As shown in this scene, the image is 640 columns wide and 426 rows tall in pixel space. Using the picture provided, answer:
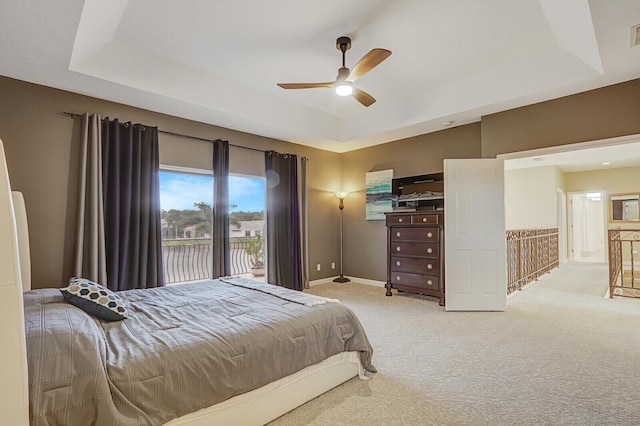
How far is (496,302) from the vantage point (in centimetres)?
441

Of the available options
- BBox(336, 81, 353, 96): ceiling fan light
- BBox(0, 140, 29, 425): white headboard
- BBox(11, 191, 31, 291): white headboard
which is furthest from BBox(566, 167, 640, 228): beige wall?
BBox(11, 191, 31, 291): white headboard

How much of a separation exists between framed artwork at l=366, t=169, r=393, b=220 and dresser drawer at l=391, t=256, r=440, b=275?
40.9 inches

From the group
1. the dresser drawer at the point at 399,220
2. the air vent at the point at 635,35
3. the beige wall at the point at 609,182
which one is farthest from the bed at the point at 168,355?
the beige wall at the point at 609,182

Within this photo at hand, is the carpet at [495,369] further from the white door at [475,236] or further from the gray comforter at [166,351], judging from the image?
the gray comforter at [166,351]

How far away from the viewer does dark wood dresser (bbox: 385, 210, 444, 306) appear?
187 inches

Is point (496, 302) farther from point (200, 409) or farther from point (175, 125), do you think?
point (175, 125)

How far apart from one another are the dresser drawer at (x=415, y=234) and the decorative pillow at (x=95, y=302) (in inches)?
158

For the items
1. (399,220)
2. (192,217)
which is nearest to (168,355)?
(192,217)

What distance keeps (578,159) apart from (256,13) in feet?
27.8

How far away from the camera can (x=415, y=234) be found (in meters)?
5.05

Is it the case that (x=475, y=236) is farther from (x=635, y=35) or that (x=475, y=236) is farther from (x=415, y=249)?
(x=635, y=35)

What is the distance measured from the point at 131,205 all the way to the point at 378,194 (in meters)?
4.02

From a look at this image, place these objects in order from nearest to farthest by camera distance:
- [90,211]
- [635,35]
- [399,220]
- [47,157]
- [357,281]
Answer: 1. [635,35]
2. [47,157]
3. [90,211]
4. [399,220]
5. [357,281]

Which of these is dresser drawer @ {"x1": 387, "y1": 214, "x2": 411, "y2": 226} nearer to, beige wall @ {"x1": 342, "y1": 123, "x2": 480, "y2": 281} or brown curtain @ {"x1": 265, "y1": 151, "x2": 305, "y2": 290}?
beige wall @ {"x1": 342, "y1": 123, "x2": 480, "y2": 281}
